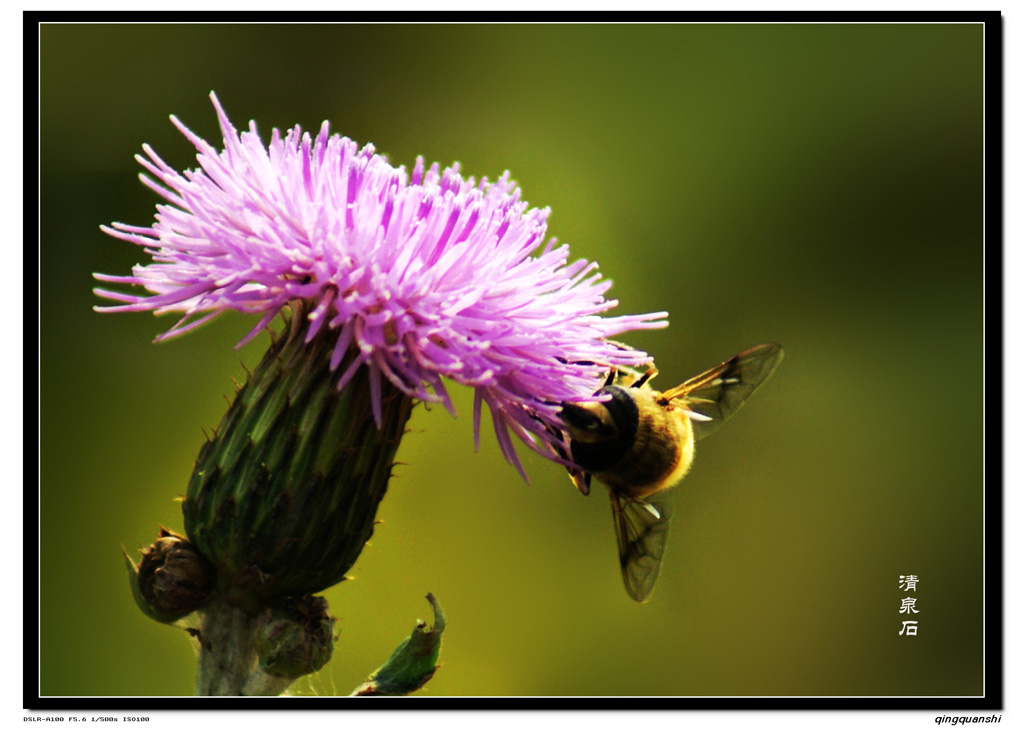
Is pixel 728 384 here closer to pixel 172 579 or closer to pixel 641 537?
pixel 641 537

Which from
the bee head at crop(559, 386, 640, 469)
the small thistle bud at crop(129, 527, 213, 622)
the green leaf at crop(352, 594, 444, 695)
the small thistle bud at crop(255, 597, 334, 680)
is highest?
the bee head at crop(559, 386, 640, 469)

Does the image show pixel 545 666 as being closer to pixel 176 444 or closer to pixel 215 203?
pixel 176 444

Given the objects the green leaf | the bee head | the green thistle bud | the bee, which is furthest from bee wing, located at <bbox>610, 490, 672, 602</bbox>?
the green thistle bud

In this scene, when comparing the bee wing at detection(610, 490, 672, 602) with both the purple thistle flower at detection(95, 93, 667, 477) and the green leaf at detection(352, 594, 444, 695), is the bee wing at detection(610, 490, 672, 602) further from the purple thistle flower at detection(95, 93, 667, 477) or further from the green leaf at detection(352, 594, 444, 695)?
the green leaf at detection(352, 594, 444, 695)

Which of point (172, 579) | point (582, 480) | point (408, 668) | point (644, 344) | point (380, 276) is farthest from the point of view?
point (644, 344)

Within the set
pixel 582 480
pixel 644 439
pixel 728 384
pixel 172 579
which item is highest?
pixel 728 384

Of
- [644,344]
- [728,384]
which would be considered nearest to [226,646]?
[728,384]
